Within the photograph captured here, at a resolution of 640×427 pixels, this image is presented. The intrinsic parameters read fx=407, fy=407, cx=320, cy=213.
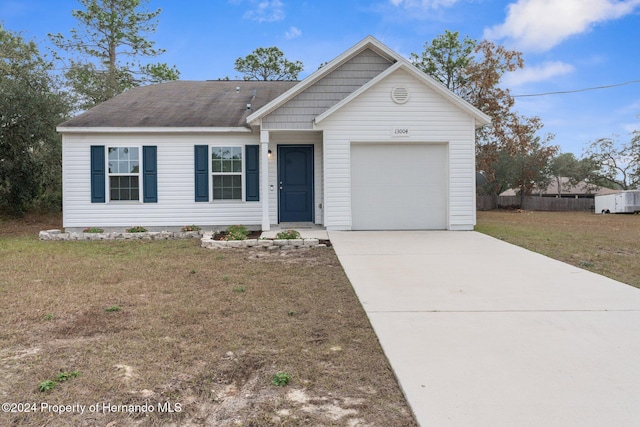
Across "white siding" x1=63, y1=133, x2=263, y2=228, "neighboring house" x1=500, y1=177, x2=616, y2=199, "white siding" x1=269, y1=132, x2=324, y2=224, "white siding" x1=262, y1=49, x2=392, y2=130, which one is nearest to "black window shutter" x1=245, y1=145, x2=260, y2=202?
"white siding" x1=63, y1=133, x2=263, y2=228

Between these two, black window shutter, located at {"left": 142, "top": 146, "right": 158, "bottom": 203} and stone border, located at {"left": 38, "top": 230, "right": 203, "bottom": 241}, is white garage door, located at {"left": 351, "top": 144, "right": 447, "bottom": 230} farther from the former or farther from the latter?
black window shutter, located at {"left": 142, "top": 146, "right": 158, "bottom": 203}

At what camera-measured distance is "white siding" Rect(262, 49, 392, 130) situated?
9.87 meters

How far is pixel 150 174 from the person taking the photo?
421 inches

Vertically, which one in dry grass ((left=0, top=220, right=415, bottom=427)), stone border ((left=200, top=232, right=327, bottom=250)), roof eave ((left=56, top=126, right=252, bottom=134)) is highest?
roof eave ((left=56, top=126, right=252, bottom=134))

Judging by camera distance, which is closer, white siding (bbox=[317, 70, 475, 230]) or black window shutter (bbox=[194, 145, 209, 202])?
white siding (bbox=[317, 70, 475, 230])

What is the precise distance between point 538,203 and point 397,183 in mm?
22681

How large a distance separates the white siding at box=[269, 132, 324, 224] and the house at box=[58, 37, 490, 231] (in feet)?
0.09

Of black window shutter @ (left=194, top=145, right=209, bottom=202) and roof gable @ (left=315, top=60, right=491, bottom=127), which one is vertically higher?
roof gable @ (left=315, top=60, right=491, bottom=127)

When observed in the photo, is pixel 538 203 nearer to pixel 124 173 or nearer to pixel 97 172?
pixel 124 173

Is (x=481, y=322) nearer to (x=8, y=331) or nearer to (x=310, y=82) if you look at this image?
(x=8, y=331)

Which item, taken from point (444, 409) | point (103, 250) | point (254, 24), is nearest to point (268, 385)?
point (444, 409)

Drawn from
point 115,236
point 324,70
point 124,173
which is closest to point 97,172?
point 124,173

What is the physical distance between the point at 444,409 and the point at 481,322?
1.67 m

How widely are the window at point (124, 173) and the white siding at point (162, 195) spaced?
0.20 metres
